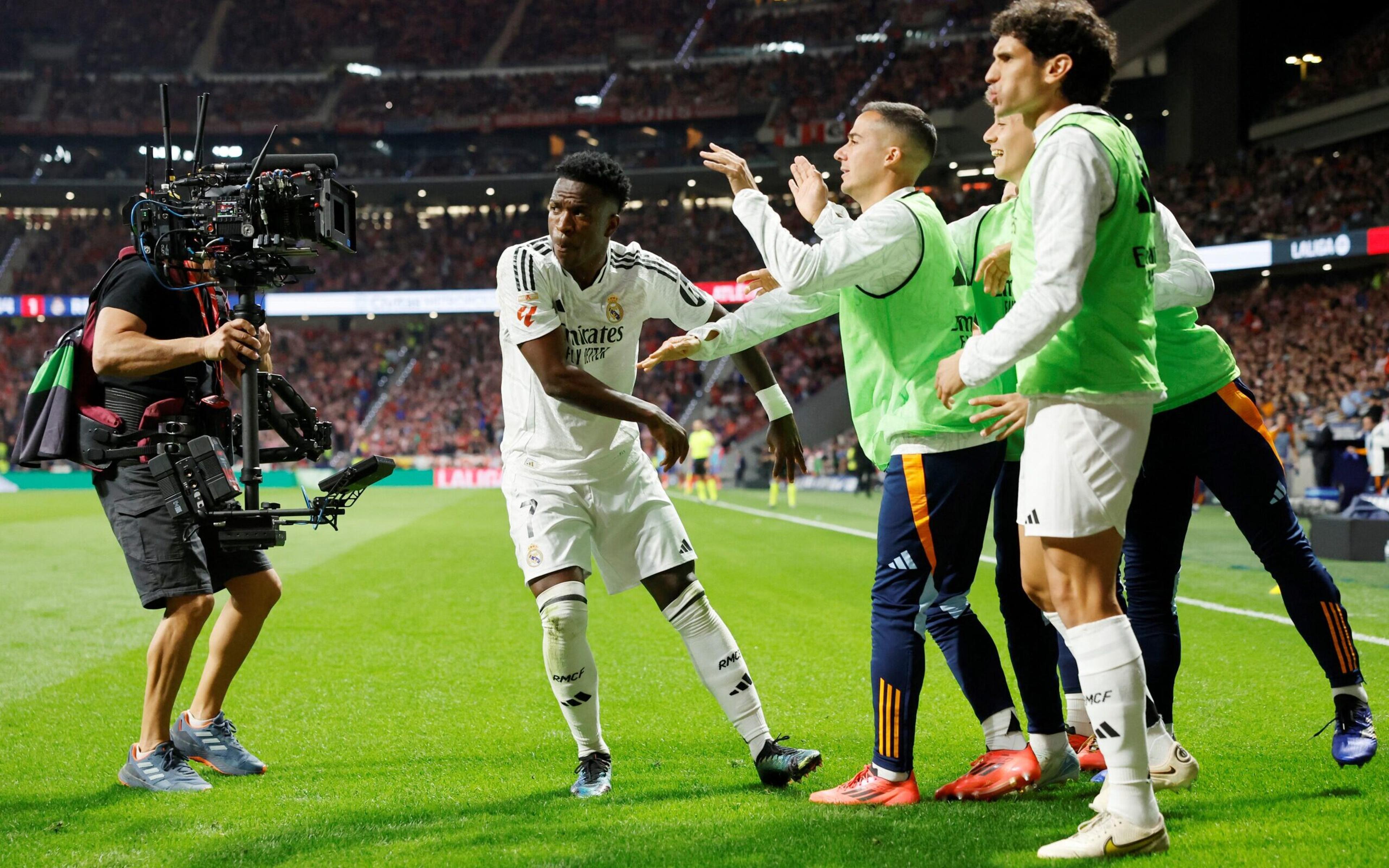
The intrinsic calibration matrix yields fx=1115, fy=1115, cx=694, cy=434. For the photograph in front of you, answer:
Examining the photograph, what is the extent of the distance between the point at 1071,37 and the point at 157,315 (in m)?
3.40

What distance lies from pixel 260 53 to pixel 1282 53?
1656 inches

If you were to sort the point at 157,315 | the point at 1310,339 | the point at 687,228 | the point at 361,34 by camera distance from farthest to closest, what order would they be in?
the point at 361,34 → the point at 687,228 → the point at 1310,339 → the point at 157,315

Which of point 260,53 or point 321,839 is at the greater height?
point 260,53

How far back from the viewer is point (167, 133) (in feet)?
13.9

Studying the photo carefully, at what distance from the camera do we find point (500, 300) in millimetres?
4070

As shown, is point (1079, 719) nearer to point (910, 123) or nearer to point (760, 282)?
point (760, 282)

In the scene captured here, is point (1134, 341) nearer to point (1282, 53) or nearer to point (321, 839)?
point (321, 839)

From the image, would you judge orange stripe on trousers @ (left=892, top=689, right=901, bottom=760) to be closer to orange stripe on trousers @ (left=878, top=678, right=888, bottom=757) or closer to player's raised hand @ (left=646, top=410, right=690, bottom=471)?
orange stripe on trousers @ (left=878, top=678, right=888, bottom=757)

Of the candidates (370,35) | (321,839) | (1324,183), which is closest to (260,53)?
(370,35)

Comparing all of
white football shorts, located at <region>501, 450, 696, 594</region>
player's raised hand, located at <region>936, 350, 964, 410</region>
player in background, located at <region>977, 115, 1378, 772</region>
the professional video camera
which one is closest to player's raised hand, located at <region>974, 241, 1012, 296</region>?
player in background, located at <region>977, 115, 1378, 772</region>

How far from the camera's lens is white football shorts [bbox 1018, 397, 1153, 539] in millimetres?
3023

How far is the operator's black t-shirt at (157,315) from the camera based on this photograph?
13.9 ft

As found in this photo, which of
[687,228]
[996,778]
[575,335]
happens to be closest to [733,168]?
[575,335]

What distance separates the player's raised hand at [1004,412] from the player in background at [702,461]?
69.2 feet
